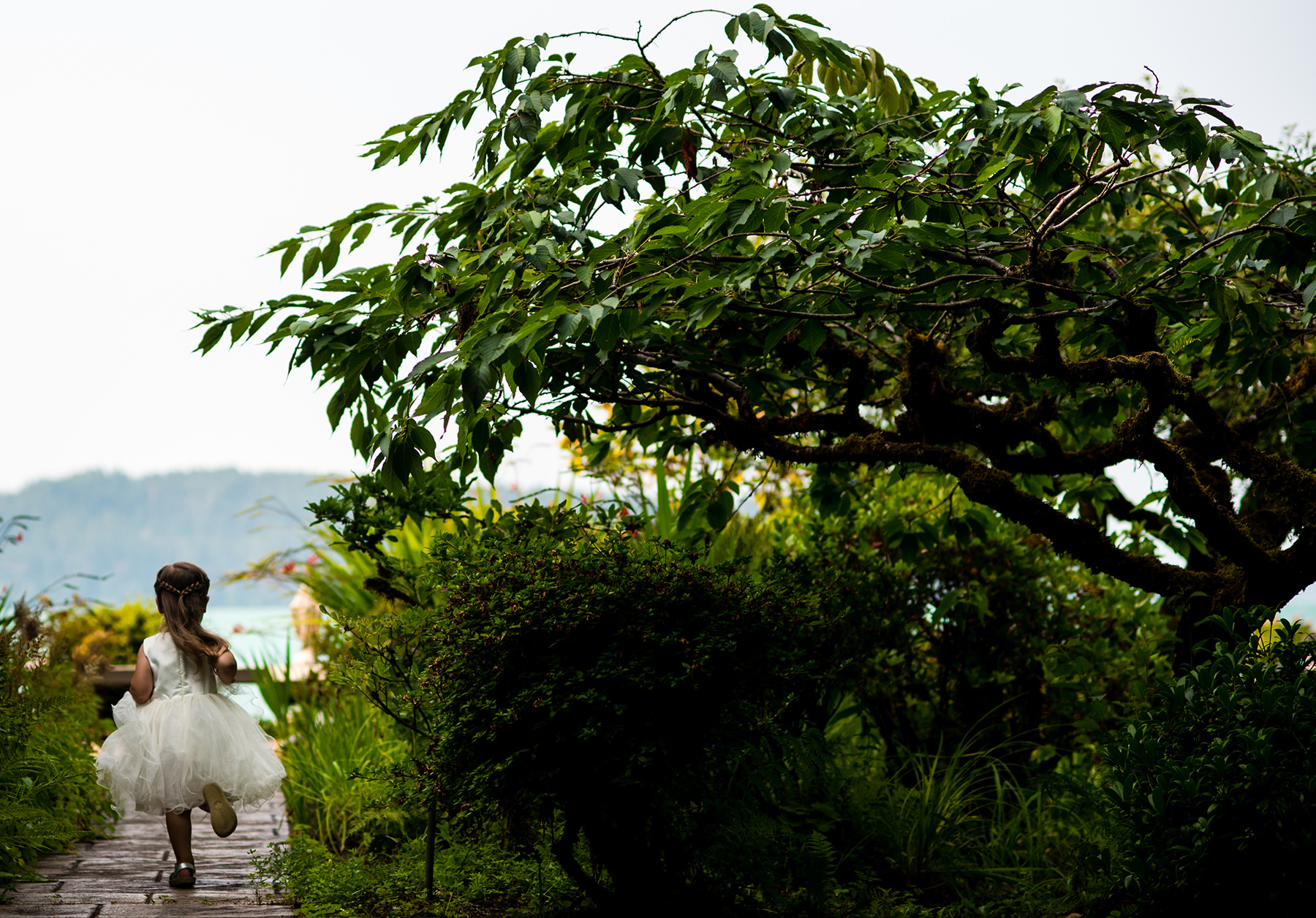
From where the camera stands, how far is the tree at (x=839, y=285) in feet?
9.76

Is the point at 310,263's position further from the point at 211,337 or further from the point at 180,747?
the point at 180,747

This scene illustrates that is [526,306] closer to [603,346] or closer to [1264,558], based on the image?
[603,346]

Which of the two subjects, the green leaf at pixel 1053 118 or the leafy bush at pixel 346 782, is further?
the leafy bush at pixel 346 782

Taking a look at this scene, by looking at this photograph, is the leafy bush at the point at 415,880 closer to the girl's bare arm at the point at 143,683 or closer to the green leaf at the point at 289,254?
the girl's bare arm at the point at 143,683

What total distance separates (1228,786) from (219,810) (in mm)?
3987

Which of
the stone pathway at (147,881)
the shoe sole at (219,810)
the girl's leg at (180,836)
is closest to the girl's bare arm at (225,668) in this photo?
the shoe sole at (219,810)

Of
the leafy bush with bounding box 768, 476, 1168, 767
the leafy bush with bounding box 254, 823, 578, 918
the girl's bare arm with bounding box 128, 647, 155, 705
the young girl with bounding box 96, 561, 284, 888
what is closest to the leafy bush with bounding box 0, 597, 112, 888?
the young girl with bounding box 96, 561, 284, 888

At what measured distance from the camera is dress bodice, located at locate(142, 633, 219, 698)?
16.4ft

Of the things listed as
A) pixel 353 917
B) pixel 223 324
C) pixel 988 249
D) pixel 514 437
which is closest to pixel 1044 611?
pixel 988 249

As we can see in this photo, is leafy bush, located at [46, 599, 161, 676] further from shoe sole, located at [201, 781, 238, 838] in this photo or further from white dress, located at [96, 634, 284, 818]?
shoe sole, located at [201, 781, 238, 838]

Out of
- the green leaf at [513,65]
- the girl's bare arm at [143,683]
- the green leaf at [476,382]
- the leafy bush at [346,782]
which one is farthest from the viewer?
the leafy bush at [346,782]

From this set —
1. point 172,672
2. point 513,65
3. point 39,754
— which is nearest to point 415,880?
point 172,672

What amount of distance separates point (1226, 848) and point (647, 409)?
3930mm

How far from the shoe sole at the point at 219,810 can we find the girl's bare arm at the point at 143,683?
1.78 feet
